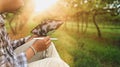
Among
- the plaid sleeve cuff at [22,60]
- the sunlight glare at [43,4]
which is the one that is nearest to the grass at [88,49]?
the sunlight glare at [43,4]

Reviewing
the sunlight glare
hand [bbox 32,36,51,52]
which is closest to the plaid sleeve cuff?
hand [bbox 32,36,51,52]

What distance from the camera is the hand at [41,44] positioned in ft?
6.51

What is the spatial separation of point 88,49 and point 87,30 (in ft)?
0.53

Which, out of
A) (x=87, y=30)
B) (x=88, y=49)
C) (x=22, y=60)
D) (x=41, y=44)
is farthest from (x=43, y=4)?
(x=22, y=60)

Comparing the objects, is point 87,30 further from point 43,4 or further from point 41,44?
point 41,44

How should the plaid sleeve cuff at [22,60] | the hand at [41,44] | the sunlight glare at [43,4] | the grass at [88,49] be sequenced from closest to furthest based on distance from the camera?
the plaid sleeve cuff at [22,60] < the hand at [41,44] < the sunlight glare at [43,4] < the grass at [88,49]

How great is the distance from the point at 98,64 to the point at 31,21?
2.22 ft

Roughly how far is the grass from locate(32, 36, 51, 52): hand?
3.35 feet

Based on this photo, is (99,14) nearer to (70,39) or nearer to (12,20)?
(70,39)

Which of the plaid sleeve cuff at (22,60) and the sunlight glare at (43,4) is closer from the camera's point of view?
the plaid sleeve cuff at (22,60)

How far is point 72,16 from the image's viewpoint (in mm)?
3072

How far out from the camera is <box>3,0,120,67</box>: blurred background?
9.94ft

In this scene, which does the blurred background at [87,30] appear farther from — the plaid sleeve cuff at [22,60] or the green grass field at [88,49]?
the plaid sleeve cuff at [22,60]

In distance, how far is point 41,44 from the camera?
2.00 m
